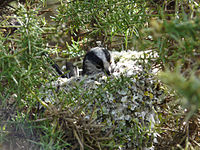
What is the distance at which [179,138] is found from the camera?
805 mm

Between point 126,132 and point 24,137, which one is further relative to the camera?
point 126,132

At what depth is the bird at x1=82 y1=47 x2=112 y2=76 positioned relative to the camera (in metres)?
1.12

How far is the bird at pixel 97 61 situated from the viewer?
3.68 feet

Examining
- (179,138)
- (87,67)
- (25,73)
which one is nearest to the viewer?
(25,73)

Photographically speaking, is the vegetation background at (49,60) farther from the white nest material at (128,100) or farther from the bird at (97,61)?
the bird at (97,61)

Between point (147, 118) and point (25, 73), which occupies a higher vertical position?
point (25, 73)

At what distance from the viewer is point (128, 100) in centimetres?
97

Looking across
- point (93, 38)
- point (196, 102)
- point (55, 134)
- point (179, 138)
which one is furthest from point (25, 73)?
point (93, 38)

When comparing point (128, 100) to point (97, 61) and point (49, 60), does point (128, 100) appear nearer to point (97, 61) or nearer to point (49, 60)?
point (97, 61)

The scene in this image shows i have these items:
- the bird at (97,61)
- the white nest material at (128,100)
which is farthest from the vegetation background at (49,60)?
the bird at (97,61)

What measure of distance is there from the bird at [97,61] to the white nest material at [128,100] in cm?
6

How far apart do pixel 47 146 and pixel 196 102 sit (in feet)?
1.33

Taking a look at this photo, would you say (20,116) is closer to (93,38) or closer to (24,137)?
(24,137)

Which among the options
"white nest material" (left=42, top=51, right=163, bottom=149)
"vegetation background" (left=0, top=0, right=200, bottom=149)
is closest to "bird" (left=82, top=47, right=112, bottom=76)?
"white nest material" (left=42, top=51, right=163, bottom=149)
